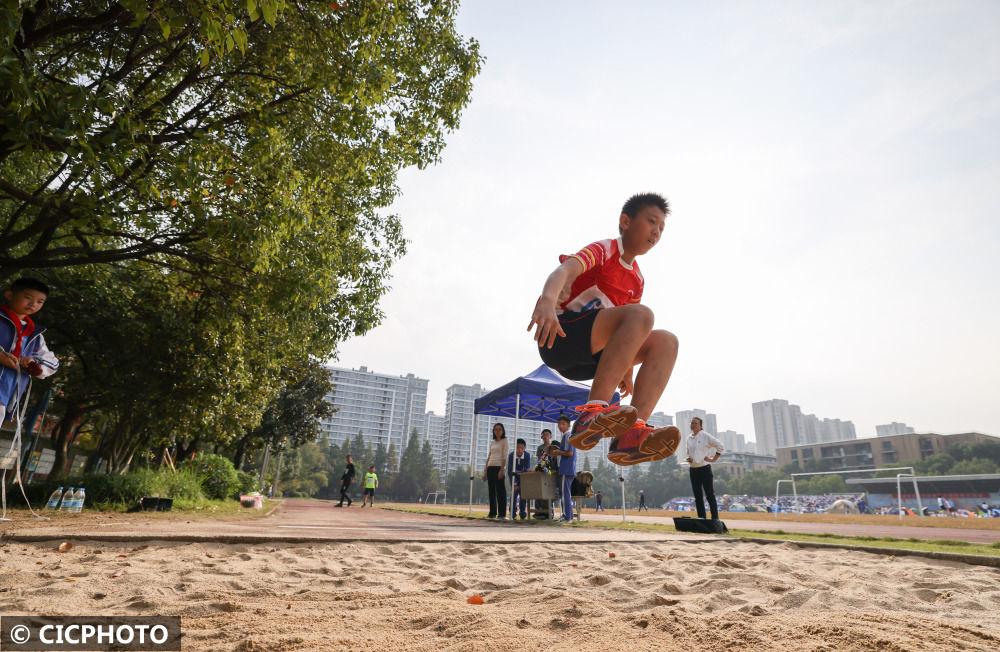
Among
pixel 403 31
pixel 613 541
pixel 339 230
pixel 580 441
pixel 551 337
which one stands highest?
pixel 403 31

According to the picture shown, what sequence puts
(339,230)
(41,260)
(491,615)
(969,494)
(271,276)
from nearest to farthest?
1. (491,615)
2. (41,260)
3. (271,276)
4. (339,230)
5. (969,494)

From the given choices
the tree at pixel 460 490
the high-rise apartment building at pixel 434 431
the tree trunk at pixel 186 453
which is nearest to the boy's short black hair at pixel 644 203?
the tree trunk at pixel 186 453

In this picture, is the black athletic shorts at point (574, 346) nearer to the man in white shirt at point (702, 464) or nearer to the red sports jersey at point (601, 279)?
the red sports jersey at point (601, 279)

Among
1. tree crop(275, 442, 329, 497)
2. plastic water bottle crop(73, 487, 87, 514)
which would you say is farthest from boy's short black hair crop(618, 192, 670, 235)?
tree crop(275, 442, 329, 497)

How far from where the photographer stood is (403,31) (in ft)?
29.0

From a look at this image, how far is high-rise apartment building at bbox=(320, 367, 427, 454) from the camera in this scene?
162 m

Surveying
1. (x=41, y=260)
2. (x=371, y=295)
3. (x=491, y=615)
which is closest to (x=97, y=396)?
(x=41, y=260)

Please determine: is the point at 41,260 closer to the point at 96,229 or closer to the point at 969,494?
the point at 96,229

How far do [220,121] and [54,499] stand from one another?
6.31 metres

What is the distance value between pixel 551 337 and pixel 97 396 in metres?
12.6

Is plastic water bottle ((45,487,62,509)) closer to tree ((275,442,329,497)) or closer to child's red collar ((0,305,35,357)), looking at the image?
child's red collar ((0,305,35,357))

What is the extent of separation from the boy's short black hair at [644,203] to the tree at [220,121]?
3412 mm

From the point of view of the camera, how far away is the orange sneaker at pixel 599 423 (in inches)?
91.9

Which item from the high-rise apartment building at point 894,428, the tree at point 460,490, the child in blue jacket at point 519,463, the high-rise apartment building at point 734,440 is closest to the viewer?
the child in blue jacket at point 519,463
